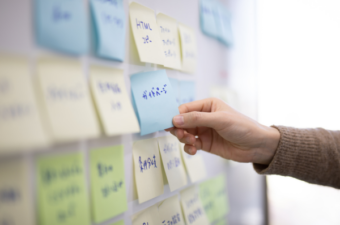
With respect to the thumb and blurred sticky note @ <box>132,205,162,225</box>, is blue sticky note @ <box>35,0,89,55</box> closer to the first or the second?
the thumb

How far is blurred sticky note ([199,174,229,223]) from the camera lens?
596mm

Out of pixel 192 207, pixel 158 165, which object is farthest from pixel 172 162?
pixel 192 207

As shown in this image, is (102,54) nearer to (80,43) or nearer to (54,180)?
(80,43)

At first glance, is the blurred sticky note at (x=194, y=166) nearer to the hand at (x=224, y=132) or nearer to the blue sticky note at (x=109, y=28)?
the hand at (x=224, y=132)

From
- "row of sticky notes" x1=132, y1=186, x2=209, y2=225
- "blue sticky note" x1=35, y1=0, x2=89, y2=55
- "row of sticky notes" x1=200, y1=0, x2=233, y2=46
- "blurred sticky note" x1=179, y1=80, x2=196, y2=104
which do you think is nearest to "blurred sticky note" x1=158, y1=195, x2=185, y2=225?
"row of sticky notes" x1=132, y1=186, x2=209, y2=225

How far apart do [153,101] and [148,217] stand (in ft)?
0.77

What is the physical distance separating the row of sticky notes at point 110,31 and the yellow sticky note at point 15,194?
0.16m

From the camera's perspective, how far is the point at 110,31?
339mm

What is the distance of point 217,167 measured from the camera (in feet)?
2.20

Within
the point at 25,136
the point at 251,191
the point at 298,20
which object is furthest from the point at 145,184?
the point at 298,20

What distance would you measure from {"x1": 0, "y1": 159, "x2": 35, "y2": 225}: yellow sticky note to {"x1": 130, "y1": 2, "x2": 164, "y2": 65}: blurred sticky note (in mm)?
255

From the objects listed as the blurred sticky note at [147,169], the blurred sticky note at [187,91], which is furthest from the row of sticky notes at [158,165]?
the blurred sticky note at [187,91]

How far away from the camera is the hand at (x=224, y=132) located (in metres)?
0.42

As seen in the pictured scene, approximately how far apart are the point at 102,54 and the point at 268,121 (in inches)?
27.7
